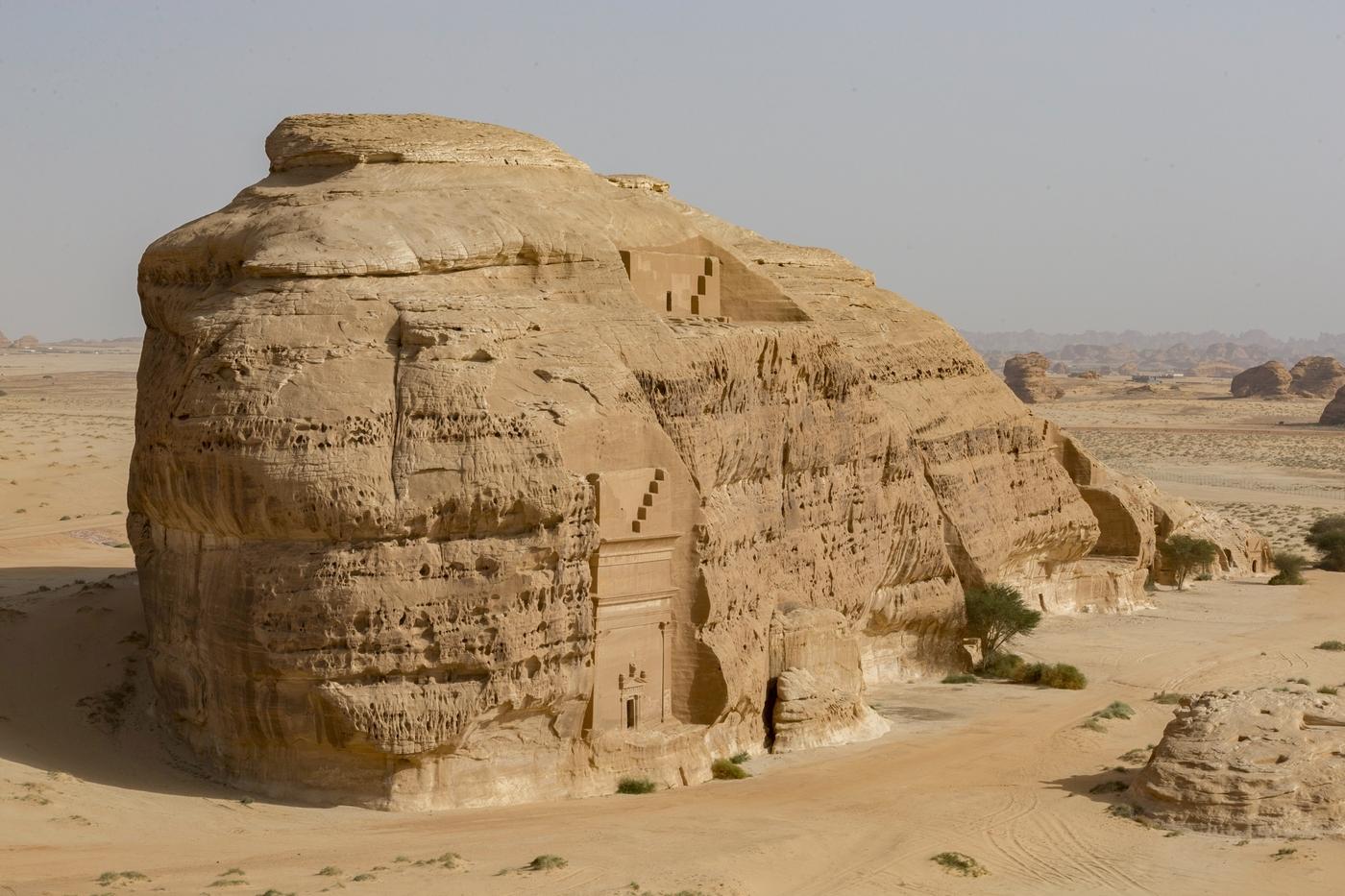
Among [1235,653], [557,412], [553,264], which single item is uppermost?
[553,264]

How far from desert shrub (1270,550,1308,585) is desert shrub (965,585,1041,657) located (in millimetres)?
15287

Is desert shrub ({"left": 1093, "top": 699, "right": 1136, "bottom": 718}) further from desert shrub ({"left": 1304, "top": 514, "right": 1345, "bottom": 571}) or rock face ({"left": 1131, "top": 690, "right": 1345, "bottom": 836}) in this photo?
desert shrub ({"left": 1304, "top": 514, "right": 1345, "bottom": 571})

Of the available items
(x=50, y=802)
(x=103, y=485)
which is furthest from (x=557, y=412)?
(x=103, y=485)

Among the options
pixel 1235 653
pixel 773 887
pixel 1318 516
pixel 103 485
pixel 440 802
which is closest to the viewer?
pixel 773 887

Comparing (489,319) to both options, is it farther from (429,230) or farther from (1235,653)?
(1235,653)

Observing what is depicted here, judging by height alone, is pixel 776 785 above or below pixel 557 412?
below

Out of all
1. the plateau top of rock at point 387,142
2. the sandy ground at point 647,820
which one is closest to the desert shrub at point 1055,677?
the sandy ground at point 647,820

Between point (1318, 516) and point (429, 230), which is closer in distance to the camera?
point (429, 230)

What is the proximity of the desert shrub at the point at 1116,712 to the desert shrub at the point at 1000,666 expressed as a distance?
256cm

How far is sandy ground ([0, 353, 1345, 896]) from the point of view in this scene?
60.3 ft

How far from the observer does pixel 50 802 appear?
65.0ft

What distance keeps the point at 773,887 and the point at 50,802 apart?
869cm

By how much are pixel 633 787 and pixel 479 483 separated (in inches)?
194

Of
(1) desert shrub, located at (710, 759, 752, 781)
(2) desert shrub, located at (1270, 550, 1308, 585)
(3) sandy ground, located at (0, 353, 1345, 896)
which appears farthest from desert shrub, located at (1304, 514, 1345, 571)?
(1) desert shrub, located at (710, 759, 752, 781)
